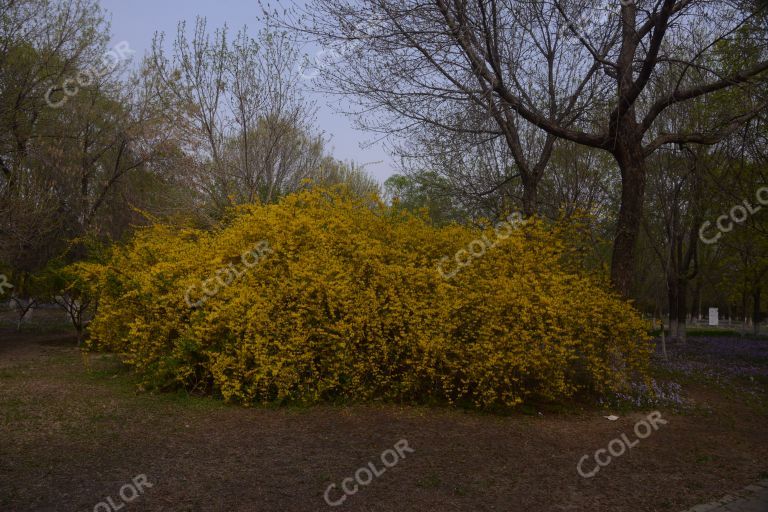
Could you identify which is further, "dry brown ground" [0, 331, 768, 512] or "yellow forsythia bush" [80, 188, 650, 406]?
"yellow forsythia bush" [80, 188, 650, 406]

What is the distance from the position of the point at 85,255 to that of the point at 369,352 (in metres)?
12.3

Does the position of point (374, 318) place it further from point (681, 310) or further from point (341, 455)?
point (681, 310)

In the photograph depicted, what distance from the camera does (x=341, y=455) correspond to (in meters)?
4.65

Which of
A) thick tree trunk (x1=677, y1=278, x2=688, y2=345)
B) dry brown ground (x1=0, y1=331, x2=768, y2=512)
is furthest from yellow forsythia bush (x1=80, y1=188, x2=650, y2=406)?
thick tree trunk (x1=677, y1=278, x2=688, y2=345)

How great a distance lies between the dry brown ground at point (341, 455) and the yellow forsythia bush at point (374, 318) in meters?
0.40

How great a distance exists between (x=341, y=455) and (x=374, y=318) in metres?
1.86

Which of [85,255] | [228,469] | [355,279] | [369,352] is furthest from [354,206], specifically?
[85,255]

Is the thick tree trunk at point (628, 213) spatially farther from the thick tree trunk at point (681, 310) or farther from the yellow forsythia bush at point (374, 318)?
the thick tree trunk at point (681, 310)

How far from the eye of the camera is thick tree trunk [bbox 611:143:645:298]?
25.0 feet

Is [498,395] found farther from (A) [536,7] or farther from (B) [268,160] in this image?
(B) [268,160]

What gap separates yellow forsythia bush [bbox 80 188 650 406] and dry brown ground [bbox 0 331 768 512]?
400 mm

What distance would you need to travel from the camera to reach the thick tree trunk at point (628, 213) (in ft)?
25.0

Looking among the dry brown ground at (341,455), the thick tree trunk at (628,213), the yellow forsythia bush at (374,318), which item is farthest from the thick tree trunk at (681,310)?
the yellow forsythia bush at (374,318)

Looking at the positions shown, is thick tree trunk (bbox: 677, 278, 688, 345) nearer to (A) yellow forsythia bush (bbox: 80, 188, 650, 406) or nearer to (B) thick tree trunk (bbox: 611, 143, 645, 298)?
(B) thick tree trunk (bbox: 611, 143, 645, 298)
